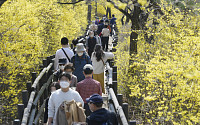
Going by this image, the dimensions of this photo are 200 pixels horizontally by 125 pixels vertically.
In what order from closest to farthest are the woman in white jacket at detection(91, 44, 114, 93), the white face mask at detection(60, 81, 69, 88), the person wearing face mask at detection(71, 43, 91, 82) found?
the white face mask at detection(60, 81, 69, 88), the person wearing face mask at detection(71, 43, 91, 82), the woman in white jacket at detection(91, 44, 114, 93)

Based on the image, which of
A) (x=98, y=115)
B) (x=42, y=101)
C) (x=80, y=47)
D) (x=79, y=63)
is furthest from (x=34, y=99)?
(x=98, y=115)

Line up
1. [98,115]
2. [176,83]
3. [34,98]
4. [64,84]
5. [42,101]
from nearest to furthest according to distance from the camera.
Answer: [98,115], [64,84], [176,83], [34,98], [42,101]

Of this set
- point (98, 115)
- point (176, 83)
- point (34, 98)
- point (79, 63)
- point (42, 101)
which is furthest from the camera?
point (42, 101)

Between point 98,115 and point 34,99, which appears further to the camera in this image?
point 34,99

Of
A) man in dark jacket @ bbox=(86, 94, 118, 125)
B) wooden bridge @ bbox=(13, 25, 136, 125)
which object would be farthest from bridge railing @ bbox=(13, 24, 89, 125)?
man in dark jacket @ bbox=(86, 94, 118, 125)

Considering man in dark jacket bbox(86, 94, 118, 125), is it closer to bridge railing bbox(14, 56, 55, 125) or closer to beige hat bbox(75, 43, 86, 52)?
bridge railing bbox(14, 56, 55, 125)

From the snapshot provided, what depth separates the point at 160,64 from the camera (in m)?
8.20

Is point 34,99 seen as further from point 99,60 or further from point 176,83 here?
point 176,83

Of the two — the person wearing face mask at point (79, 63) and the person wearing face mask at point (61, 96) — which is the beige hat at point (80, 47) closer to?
the person wearing face mask at point (79, 63)

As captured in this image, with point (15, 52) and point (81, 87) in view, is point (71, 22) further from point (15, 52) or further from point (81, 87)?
point (81, 87)

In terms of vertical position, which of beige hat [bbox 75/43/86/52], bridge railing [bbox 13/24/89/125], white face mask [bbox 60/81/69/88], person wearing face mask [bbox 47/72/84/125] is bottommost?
bridge railing [bbox 13/24/89/125]

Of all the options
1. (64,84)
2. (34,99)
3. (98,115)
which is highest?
(64,84)

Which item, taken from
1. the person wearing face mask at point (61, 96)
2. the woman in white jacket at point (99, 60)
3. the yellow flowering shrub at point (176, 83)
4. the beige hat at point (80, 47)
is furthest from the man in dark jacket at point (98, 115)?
the woman in white jacket at point (99, 60)

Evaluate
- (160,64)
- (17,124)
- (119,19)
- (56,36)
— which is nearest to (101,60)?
(160,64)
